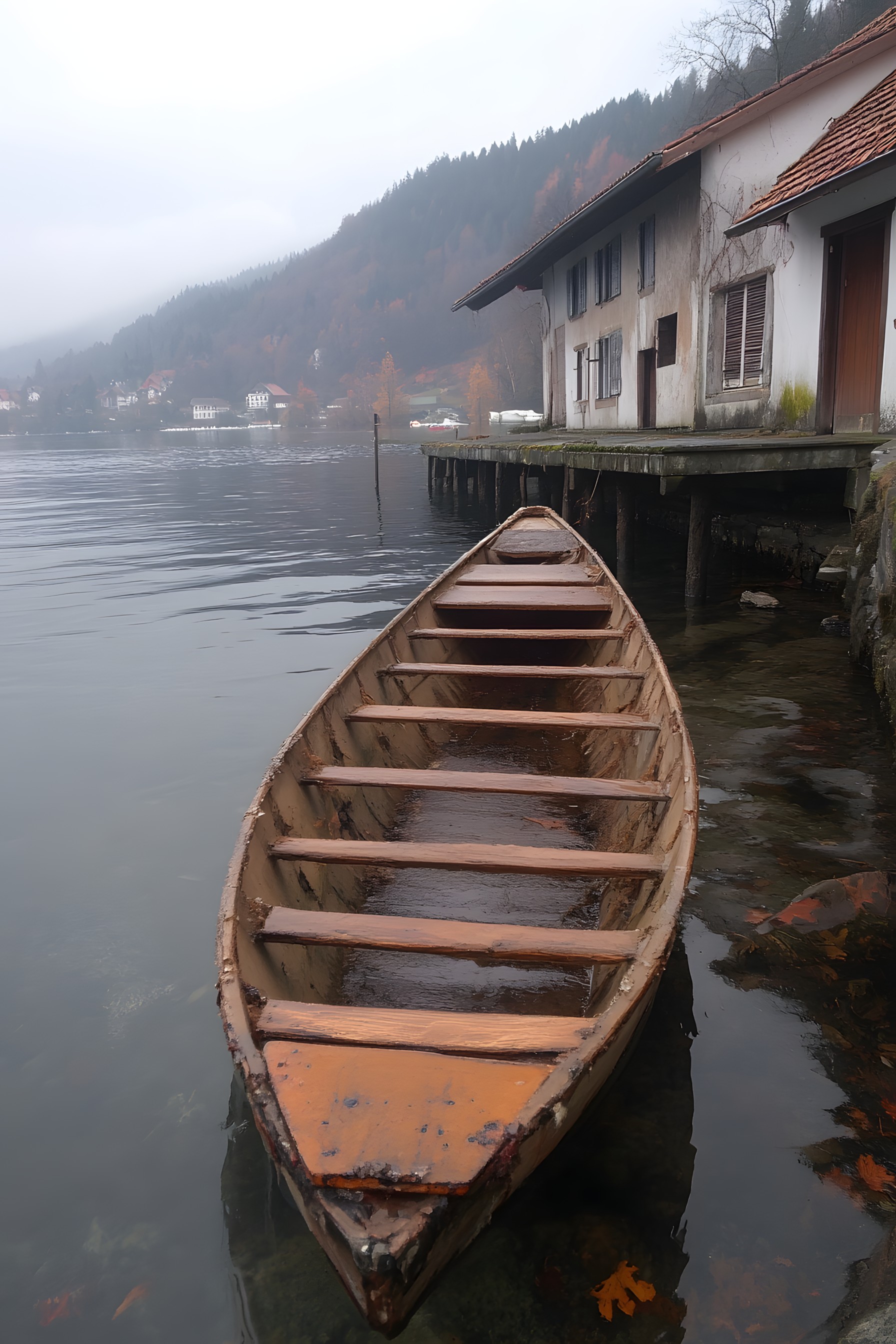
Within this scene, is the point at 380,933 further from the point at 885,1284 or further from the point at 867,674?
the point at 867,674

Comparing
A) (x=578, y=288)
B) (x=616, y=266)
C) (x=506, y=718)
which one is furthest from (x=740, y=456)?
(x=578, y=288)

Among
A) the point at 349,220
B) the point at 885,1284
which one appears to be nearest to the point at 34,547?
the point at 885,1284

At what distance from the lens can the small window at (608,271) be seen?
735 inches

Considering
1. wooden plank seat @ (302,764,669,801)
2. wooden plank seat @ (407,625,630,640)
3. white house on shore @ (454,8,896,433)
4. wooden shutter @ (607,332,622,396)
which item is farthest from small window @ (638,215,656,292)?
wooden plank seat @ (302,764,669,801)

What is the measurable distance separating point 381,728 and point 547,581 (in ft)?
10.8

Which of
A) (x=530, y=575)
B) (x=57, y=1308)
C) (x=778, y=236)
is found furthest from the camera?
(x=778, y=236)

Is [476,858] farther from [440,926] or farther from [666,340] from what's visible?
[666,340]

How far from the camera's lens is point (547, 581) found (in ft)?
24.9

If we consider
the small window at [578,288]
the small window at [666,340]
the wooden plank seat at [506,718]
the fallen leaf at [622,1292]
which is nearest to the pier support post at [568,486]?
the small window at [666,340]

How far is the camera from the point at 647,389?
1798 centimetres

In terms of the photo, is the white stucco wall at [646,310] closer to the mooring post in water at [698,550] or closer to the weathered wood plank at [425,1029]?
the mooring post in water at [698,550]

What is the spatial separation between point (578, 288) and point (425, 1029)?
2235 centimetres

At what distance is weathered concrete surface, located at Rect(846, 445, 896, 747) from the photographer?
5.86 metres

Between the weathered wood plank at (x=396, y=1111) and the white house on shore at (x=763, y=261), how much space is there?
1040cm
